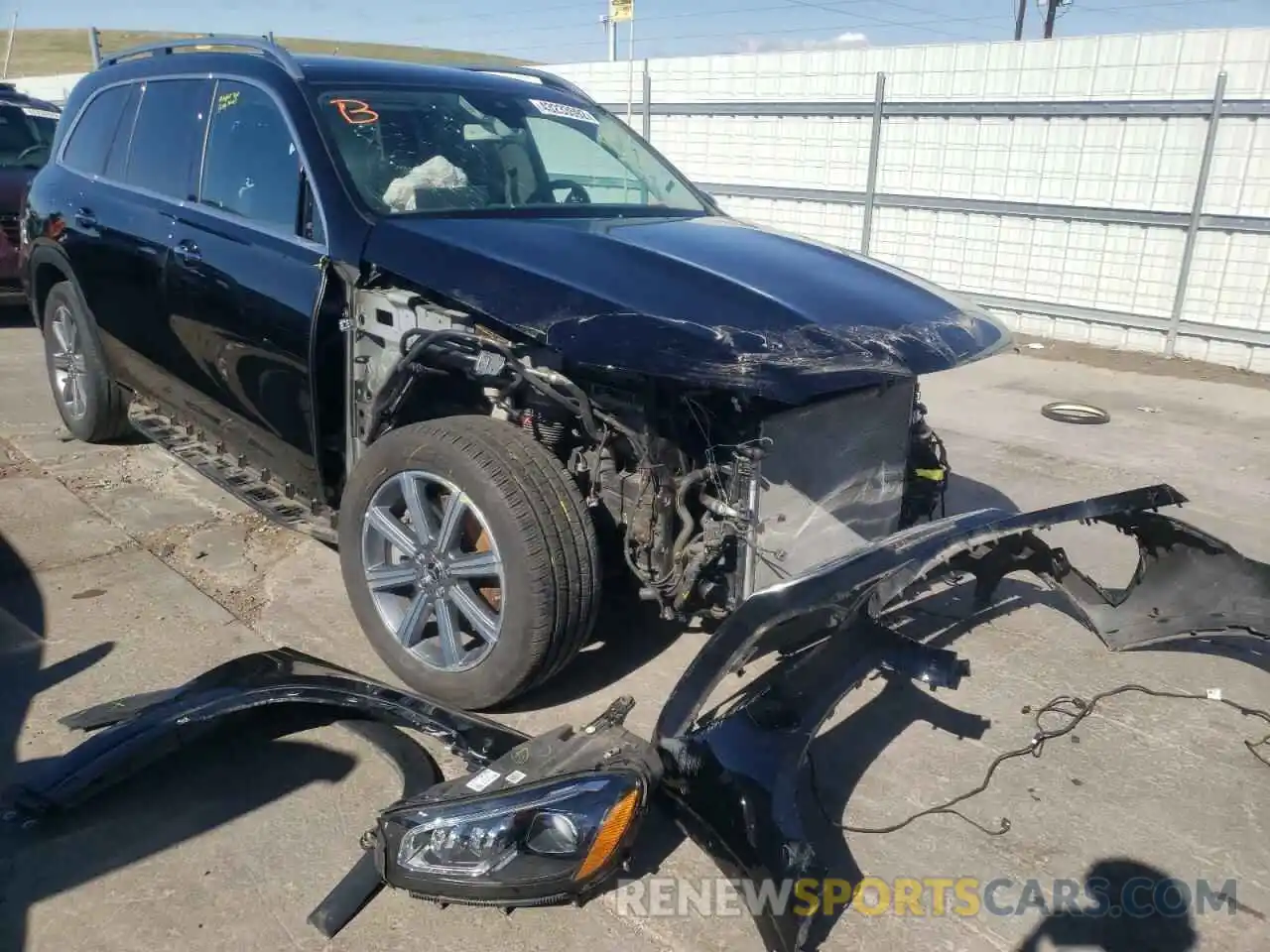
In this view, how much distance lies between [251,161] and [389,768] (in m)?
2.38

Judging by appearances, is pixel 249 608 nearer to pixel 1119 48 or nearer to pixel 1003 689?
pixel 1003 689

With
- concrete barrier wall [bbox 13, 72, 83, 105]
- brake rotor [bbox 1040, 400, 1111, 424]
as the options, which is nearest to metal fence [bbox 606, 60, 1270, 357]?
brake rotor [bbox 1040, 400, 1111, 424]

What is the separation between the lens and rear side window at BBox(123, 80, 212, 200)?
422cm

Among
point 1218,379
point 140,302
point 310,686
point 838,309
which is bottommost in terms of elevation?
point 1218,379

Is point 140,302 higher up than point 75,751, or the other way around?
point 140,302

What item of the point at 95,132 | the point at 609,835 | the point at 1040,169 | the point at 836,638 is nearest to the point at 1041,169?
the point at 1040,169

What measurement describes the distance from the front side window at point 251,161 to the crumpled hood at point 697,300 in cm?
57

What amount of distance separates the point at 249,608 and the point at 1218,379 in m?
7.96

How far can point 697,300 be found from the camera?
2.90 meters

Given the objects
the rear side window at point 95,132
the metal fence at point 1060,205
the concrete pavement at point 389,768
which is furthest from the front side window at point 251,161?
the metal fence at point 1060,205

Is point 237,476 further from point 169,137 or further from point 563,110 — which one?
point 563,110

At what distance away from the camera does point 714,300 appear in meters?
2.91

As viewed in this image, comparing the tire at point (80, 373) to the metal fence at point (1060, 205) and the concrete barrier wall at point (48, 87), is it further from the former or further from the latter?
the concrete barrier wall at point (48, 87)

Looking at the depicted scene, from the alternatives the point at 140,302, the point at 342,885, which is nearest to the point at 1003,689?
the point at 342,885
